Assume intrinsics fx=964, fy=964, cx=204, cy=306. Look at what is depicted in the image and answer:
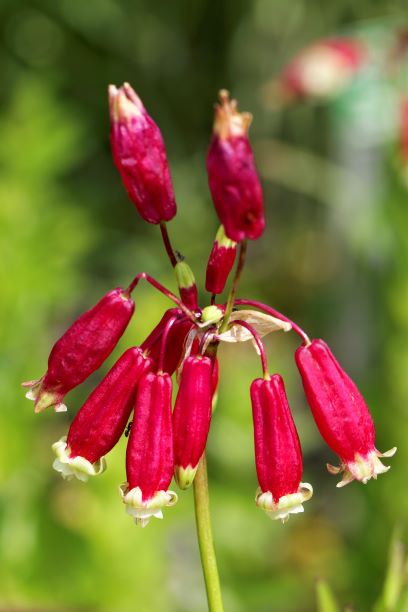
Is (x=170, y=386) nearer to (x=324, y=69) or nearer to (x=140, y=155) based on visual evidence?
(x=140, y=155)

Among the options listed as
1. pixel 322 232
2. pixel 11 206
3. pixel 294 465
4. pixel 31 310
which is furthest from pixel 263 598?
pixel 322 232

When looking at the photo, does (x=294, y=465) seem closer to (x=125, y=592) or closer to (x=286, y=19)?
(x=125, y=592)

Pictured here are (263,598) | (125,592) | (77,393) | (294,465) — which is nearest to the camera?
(294,465)

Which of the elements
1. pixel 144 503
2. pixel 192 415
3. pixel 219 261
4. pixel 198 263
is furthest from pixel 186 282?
pixel 198 263

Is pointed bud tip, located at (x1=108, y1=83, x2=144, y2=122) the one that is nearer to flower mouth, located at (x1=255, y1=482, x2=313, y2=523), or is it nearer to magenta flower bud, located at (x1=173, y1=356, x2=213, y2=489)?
magenta flower bud, located at (x1=173, y1=356, x2=213, y2=489)

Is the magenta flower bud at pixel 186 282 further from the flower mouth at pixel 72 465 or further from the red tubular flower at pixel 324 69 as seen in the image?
the red tubular flower at pixel 324 69

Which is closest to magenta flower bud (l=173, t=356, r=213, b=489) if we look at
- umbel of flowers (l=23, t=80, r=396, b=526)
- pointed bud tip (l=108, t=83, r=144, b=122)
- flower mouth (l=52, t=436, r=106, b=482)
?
umbel of flowers (l=23, t=80, r=396, b=526)

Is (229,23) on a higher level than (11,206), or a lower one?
higher

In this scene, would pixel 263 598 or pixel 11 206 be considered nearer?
pixel 263 598
